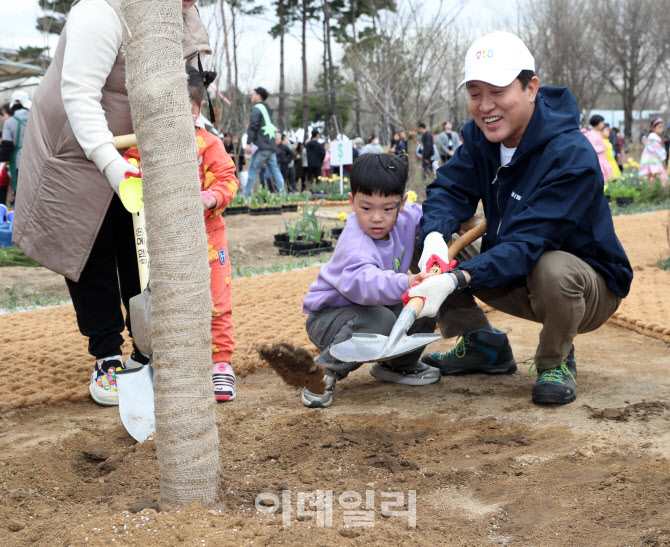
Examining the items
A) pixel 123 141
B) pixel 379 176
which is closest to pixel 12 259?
pixel 123 141

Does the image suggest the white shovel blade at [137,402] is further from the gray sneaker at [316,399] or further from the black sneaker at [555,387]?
the black sneaker at [555,387]

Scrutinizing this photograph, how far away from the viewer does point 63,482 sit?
76.4 inches

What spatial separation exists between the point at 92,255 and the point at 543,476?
1.82 m

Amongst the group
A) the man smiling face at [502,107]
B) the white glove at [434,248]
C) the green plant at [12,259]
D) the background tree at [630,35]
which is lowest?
the green plant at [12,259]

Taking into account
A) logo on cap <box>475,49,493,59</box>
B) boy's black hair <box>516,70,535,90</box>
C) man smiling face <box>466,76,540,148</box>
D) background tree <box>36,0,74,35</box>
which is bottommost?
man smiling face <box>466,76,540,148</box>

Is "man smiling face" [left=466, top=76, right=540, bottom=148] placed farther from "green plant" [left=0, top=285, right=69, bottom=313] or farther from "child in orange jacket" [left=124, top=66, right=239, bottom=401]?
"green plant" [left=0, top=285, right=69, bottom=313]

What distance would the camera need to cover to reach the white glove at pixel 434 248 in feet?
8.45

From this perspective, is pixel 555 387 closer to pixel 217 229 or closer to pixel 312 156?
pixel 217 229

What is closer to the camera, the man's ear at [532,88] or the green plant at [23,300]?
the man's ear at [532,88]

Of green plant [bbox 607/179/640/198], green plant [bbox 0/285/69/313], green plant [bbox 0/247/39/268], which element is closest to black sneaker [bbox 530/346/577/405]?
green plant [bbox 0/285/69/313]

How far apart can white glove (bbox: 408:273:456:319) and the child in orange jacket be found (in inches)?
34.6

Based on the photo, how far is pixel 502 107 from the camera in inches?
97.7

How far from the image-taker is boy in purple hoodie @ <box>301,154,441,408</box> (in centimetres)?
249

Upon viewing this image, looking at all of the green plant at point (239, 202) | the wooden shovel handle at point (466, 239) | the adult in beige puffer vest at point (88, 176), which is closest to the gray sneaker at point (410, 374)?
the wooden shovel handle at point (466, 239)
